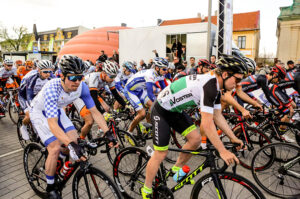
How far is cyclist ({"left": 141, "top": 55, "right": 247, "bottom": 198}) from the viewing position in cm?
207

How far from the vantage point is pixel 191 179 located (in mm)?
2510

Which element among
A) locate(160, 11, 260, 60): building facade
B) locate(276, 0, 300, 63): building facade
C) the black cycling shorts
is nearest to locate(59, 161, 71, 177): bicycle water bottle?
the black cycling shorts

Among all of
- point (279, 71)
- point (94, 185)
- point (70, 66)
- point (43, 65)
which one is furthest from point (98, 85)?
point (279, 71)

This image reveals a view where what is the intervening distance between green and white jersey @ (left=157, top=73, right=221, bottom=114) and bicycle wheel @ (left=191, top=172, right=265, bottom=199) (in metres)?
0.73

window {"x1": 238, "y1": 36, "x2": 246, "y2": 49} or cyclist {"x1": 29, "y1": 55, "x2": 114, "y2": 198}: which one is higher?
window {"x1": 238, "y1": 36, "x2": 246, "y2": 49}

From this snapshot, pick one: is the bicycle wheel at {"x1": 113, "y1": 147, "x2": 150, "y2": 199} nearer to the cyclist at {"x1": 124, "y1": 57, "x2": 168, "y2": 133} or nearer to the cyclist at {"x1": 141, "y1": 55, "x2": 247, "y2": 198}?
the cyclist at {"x1": 141, "y1": 55, "x2": 247, "y2": 198}

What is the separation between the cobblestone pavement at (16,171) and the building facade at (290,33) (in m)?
24.3

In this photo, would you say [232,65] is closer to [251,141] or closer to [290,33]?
[251,141]

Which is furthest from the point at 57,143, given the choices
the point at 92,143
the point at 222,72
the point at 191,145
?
the point at 222,72

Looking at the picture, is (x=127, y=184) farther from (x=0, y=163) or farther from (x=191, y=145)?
(x=0, y=163)

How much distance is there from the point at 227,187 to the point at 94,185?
5.09 ft

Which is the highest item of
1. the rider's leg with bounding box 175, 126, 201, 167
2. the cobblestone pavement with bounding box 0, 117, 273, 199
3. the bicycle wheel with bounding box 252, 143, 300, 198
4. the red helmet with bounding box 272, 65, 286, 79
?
the red helmet with bounding box 272, 65, 286, 79

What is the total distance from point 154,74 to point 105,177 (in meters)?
3.41

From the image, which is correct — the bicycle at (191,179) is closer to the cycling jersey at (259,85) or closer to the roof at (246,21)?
the cycling jersey at (259,85)
